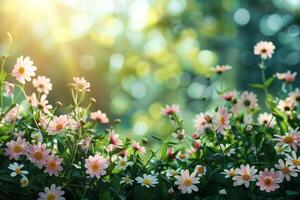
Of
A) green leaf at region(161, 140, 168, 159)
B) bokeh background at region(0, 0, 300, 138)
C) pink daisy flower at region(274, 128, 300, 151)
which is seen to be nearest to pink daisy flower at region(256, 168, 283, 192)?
pink daisy flower at region(274, 128, 300, 151)

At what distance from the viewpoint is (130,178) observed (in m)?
1.30

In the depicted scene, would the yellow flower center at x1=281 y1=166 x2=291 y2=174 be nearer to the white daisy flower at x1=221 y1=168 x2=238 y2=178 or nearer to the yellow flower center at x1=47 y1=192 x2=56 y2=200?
the white daisy flower at x1=221 y1=168 x2=238 y2=178

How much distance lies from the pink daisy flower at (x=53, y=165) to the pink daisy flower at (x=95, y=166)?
0.20ft

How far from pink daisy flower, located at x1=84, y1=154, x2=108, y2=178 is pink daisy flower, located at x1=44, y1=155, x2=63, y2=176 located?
6 cm

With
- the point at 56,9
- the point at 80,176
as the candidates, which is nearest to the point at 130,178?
the point at 80,176

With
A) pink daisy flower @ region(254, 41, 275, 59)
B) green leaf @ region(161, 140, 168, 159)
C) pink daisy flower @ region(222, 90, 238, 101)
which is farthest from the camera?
pink daisy flower @ region(254, 41, 275, 59)

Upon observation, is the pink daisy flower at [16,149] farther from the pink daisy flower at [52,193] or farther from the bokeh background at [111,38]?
the bokeh background at [111,38]

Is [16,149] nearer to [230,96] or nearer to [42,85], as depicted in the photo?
[42,85]

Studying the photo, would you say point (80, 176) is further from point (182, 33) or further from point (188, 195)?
point (182, 33)

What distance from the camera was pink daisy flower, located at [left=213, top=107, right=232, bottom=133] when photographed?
4.52 feet

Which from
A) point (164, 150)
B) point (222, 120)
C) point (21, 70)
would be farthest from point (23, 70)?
point (222, 120)

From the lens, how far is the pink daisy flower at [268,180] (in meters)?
1.25

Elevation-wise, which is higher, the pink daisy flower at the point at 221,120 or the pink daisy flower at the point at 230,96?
the pink daisy flower at the point at 230,96

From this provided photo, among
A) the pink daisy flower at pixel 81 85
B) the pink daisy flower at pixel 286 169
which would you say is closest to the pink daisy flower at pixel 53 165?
the pink daisy flower at pixel 81 85
